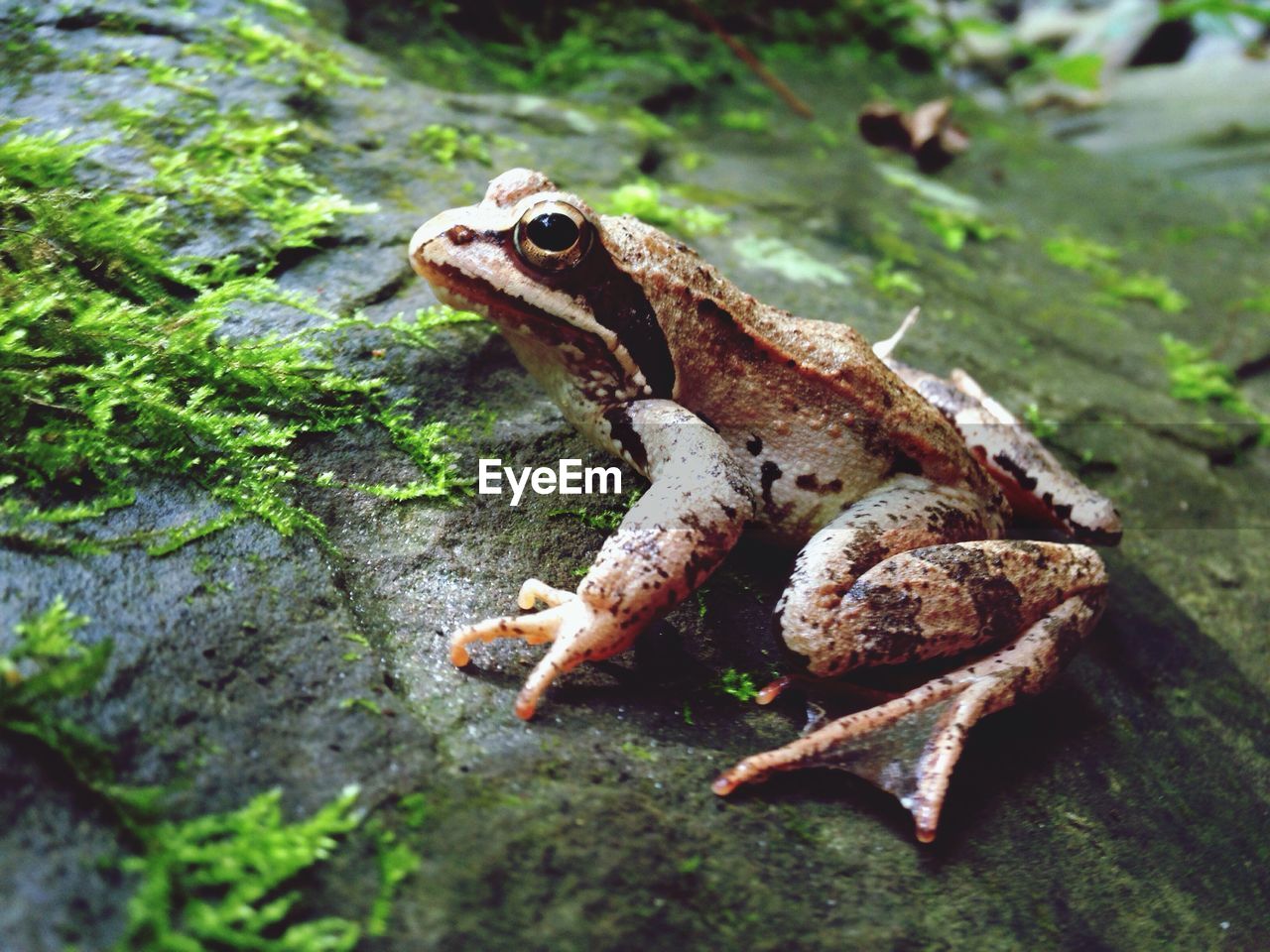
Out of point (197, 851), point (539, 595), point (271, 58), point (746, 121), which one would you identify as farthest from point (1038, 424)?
point (271, 58)

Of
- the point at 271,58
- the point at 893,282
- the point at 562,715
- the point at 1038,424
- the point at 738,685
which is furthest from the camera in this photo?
the point at 893,282

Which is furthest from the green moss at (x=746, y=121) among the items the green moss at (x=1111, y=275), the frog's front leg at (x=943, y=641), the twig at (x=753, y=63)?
the frog's front leg at (x=943, y=641)

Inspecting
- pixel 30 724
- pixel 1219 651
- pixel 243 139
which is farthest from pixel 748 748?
pixel 243 139

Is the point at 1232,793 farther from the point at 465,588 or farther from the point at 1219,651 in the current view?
the point at 465,588

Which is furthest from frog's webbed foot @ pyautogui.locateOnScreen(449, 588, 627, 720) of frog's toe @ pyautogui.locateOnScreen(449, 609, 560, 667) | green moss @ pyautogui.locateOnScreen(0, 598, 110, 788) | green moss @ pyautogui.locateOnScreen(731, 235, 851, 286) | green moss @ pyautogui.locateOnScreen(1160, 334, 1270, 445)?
green moss @ pyautogui.locateOnScreen(1160, 334, 1270, 445)

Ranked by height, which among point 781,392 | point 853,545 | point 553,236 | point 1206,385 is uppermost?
point 553,236

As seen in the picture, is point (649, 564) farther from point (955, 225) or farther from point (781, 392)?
point (955, 225)

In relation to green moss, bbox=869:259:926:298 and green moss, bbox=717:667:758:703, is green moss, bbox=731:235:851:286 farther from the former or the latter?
green moss, bbox=717:667:758:703
